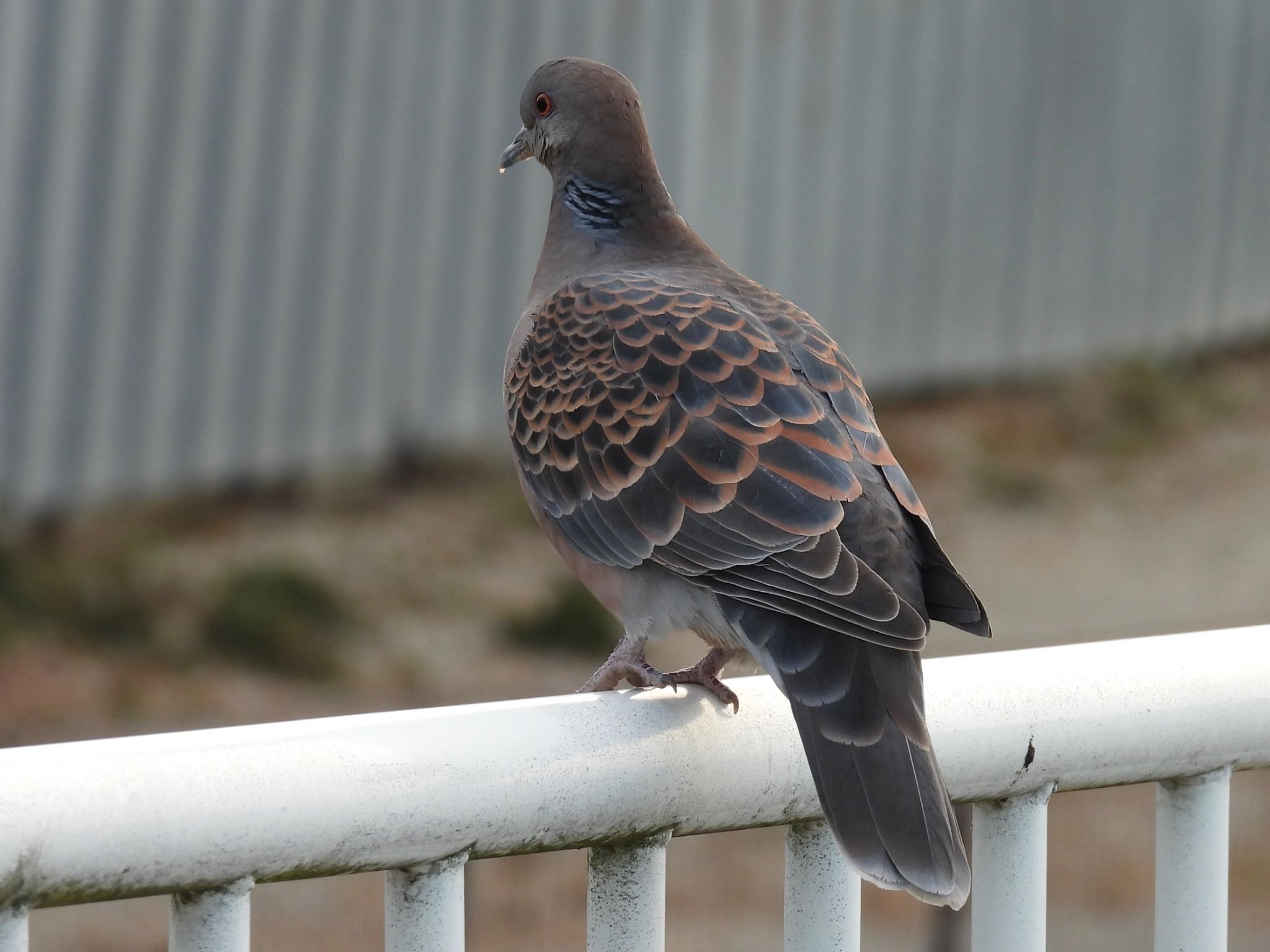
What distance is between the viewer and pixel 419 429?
8.62 metres

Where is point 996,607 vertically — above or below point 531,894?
above

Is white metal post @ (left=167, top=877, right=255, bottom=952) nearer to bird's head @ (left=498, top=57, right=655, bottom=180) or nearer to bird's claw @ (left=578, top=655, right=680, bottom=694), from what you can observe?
bird's claw @ (left=578, top=655, right=680, bottom=694)

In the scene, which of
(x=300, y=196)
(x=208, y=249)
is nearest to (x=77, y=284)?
(x=208, y=249)

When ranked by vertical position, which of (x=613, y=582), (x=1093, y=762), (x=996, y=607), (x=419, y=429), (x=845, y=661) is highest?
(x=419, y=429)

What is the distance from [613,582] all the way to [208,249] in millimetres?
5739

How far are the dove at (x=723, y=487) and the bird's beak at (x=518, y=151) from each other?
11cm

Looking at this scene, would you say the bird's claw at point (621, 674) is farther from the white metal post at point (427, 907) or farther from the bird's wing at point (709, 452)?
the white metal post at point (427, 907)

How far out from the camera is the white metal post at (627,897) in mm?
1702

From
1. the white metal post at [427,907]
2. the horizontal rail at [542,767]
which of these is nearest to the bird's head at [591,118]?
the horizontal rail at [542,767]

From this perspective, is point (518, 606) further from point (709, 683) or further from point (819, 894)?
point (819, 894)

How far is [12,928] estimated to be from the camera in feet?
4.52

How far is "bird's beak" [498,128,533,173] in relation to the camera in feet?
11.1

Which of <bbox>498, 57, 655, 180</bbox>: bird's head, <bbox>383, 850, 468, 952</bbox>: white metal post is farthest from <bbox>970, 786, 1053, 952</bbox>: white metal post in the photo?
<bbox>498, 57, 655, 180</bbox>: bird's head

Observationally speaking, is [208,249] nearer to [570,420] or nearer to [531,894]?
[531,894]
